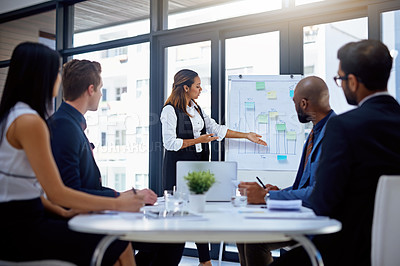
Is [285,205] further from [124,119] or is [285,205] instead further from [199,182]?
[124,119]

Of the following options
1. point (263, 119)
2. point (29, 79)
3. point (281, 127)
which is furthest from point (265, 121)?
point (29, 79)

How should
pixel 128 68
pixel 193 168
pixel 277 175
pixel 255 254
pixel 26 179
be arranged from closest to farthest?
pixel 26 179 < pixel 193 168 < pixel 255 254 < pixel 277 175 < pixel 128 68

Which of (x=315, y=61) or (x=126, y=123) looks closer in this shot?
(x=315, y=61)

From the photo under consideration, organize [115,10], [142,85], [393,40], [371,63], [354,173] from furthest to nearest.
→ [115,10] < [142,85] < [393,40] < [371,63] < [354,173]

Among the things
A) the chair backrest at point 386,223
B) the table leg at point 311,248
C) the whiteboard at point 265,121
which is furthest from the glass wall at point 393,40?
the table leg at point 311,248

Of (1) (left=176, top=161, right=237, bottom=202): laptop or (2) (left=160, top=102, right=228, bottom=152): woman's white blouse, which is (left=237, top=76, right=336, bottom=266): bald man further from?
(2) (left=160, top=102, right=228, bottom=152): woman's white blouse

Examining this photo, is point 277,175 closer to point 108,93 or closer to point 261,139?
point 261,139

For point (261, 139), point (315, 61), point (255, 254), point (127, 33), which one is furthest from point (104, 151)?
point (255, 254)

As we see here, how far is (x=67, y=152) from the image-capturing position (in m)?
1.99

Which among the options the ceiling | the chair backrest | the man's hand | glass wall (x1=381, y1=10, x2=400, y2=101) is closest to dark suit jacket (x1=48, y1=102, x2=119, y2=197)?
the man's hand

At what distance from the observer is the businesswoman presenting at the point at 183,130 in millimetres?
3873

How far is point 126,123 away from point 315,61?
2109 mm

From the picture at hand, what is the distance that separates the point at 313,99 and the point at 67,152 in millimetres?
1378

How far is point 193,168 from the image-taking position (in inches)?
89.5
